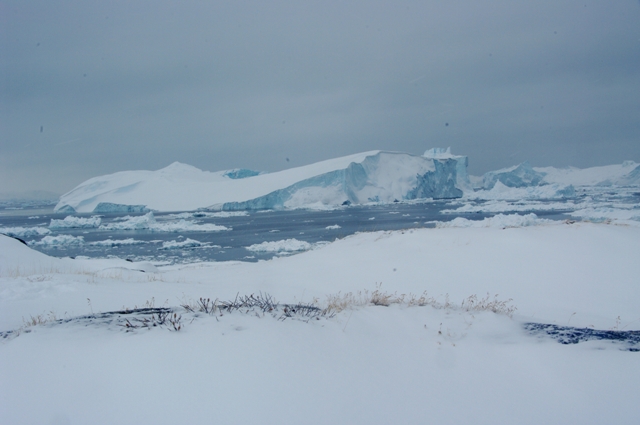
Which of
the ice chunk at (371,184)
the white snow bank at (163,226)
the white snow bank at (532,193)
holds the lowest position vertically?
the white snow bank at (163,226)

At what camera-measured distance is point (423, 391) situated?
2.75 m

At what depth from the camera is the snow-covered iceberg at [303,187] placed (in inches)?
2223

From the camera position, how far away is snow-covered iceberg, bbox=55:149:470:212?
5647 cm

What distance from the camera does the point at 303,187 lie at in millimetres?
56875

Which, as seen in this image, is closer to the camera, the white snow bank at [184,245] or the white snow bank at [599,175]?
the white snow bank at [184,245]

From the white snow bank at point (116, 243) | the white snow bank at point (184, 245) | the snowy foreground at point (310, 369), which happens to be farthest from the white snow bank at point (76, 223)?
the snowy foreground at point (310, 369)

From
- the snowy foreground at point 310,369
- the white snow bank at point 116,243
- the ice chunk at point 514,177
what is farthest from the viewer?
the ice chunk at point 514,177

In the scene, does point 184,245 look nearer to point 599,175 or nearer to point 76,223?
point 76,223

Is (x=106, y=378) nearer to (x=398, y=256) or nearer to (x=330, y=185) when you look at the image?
(x=398, y=256)

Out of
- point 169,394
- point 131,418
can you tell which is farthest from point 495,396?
point 131,418

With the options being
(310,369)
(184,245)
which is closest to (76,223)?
(184,245)

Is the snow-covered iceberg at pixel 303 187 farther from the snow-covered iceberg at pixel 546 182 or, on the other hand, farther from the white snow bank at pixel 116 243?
the white snow bank at pixel 116 243

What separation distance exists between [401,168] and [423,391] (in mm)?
60626

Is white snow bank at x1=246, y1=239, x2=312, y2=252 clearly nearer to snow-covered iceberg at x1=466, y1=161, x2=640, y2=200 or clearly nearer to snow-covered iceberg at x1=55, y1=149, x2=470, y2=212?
snow-covered iceberg at x1=55, y1=149, x2=470, y2=212
